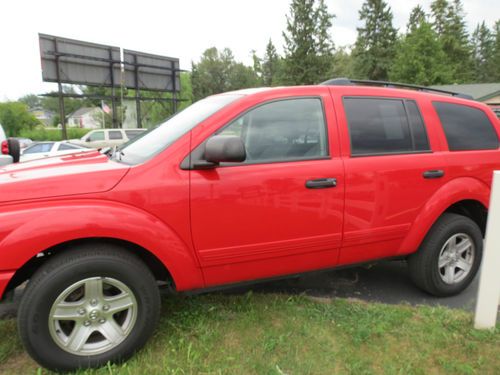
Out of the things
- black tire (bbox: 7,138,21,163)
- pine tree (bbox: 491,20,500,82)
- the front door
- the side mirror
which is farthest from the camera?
pine tree (bbox: 491,20,500,82)

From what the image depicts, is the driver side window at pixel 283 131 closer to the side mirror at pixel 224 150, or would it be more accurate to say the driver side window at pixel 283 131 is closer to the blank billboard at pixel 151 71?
the side mirror at pixel 224 150

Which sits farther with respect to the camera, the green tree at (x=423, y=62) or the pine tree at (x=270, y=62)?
the pine tree at (x=270, y=62)

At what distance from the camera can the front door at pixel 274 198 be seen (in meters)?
2.57

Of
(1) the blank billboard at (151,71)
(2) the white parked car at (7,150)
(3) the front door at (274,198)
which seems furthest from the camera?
(1) the blank billboard at (151,71)

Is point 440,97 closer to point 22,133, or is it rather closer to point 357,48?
point 357,48

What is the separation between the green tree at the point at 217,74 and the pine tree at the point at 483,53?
1498 inches

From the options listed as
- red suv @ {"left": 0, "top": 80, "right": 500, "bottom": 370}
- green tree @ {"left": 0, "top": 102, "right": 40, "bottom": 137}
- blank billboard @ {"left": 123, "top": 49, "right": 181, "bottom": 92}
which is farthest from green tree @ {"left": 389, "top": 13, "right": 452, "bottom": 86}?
green tree @ {"left": 0, "top": 102, "right": 40, "bottom": 137}

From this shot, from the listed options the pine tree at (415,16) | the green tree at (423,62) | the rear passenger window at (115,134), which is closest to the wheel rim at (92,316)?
the rear passenger window at (115,134)

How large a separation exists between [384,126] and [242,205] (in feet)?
4.75

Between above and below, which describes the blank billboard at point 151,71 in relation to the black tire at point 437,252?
above

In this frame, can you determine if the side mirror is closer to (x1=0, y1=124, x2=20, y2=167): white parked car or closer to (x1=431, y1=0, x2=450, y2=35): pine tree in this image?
(x1=0, y1=124, x2=20, y2=167): white parked car

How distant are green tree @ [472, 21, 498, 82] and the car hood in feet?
228

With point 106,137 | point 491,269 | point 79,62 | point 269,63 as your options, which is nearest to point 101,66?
point 79,62

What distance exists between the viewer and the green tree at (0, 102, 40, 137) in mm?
47469
